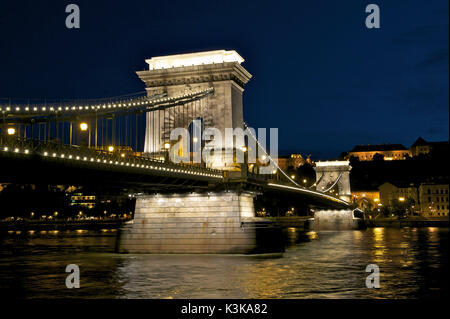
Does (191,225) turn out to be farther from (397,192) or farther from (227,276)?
(397,192)

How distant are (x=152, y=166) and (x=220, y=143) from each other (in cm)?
1752

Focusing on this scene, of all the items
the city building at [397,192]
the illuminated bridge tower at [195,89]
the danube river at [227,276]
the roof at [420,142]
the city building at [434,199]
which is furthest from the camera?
the roof at [420,142]

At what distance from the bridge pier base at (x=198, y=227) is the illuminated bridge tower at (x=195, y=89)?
9.62m

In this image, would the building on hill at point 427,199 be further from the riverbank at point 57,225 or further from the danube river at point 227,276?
the danube river at point 227,276

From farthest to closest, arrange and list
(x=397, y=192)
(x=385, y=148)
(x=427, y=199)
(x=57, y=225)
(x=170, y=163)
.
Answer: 1. (x=385, y=148)
2. (x=397, y=192)
3. (x=427, y=199)
4. (x=57, y=225)
5. (x=170, y=163)

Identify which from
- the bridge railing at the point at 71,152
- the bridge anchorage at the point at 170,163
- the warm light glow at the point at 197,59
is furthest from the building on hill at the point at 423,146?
the bridge railing at the point at 71,152

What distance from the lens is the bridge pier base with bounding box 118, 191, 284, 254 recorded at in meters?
36.3

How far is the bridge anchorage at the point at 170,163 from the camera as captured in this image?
2392 cm

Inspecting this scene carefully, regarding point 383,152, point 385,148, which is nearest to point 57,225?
point 383,152

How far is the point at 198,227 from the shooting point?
37062mm

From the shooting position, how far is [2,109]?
21.2 m

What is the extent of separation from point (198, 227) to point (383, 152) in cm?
16618

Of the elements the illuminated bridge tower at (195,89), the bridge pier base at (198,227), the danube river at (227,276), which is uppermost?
the illuminated bridge tower at (195,89)
